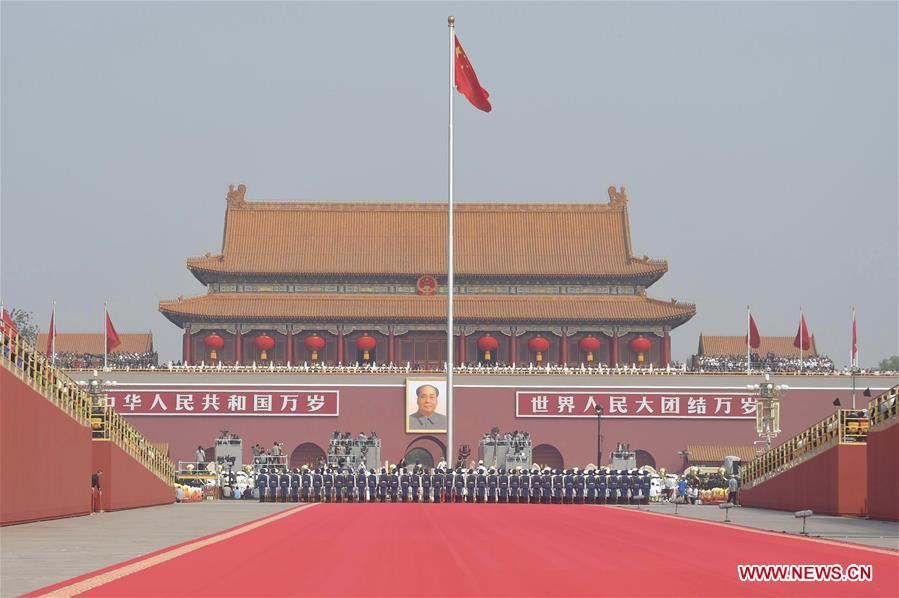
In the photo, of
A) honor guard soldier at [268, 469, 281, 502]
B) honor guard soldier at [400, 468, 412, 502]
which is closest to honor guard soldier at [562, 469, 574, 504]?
honor guard soldier at [400, 468, 412, 502]

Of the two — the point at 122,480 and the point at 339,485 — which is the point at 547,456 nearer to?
the point at 339,485

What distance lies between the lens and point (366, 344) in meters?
63.7

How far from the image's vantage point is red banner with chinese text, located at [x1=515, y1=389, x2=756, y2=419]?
59.5m

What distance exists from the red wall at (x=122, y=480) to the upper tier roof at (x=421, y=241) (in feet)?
106

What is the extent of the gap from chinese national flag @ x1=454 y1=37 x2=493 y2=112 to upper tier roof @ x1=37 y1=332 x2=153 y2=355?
3523cm

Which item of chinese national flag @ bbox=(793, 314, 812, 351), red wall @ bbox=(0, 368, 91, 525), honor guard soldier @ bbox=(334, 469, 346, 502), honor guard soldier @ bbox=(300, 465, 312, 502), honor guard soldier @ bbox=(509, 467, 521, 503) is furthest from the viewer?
chinese national flag @ bbox=(793, 314, 812, 351)

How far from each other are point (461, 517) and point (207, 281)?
1659 inches

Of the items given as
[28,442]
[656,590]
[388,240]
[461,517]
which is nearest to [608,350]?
[388,240]

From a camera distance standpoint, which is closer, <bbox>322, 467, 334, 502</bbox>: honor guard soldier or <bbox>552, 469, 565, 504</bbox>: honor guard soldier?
<bbox>552, 469, 565, 504</bbox>: honor guard soldier

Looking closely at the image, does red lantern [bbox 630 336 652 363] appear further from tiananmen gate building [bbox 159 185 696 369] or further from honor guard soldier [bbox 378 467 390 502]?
honor guard soldier [bbox 378 467 390 502]

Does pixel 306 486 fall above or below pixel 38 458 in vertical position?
below

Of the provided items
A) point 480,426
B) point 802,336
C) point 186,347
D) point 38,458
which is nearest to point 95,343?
point 186,347

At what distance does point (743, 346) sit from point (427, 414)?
67.3 feet

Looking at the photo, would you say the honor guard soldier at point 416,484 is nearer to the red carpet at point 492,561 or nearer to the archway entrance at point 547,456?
the red carpet at point 492,561
